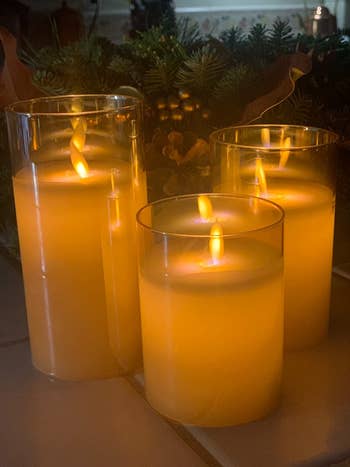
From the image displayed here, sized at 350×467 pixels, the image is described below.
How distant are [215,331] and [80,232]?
0.14m

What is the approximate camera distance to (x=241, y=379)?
1.67 ft

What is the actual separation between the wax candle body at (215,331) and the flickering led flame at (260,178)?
0.36 ft

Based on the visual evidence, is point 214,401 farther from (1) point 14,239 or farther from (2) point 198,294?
(1) point 14,239

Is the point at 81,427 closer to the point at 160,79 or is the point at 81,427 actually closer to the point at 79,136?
the point at 79,136

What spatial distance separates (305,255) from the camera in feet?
1.99

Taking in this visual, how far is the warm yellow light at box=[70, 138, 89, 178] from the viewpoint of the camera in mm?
566

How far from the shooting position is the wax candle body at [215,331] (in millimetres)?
489

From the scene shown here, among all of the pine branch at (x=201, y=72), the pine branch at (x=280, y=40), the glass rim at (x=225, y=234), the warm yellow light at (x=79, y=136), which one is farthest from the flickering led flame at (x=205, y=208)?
the pine branch at (x=280, y=40)

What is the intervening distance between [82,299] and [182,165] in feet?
0.73

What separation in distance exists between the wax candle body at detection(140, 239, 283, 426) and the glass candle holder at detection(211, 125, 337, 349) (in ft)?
0.30

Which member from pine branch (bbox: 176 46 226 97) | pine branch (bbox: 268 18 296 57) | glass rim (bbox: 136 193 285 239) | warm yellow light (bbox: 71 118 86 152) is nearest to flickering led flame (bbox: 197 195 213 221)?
glass rim (bbox: 136 193 285 239)

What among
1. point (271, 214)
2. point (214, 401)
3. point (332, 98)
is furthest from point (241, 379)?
point (332, 98)

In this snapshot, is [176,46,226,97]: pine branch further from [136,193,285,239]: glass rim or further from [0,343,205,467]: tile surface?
[0,343,205,467]: tile surface

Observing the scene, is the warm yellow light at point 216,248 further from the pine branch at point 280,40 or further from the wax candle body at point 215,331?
the pine branch at point 280,40
